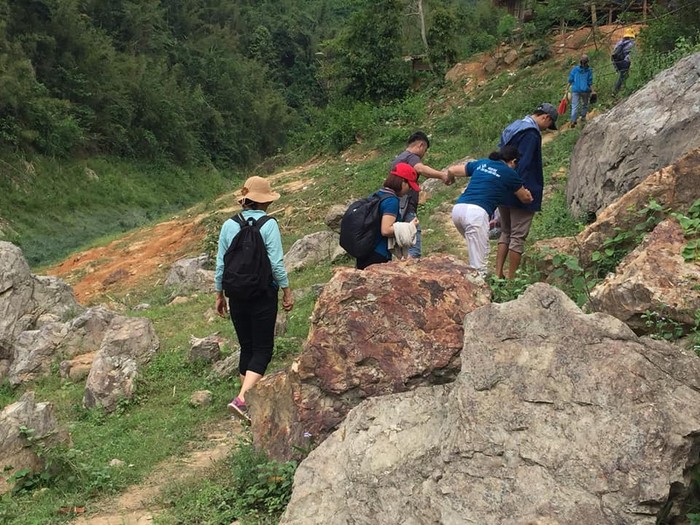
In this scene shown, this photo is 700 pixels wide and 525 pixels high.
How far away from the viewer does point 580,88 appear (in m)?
11.4

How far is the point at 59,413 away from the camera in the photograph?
18.8ft

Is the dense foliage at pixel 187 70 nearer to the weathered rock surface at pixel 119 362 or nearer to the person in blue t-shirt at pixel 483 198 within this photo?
the weathered rock surface at pixel 119 362

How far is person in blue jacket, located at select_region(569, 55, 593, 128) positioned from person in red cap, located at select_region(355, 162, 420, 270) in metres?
7.14

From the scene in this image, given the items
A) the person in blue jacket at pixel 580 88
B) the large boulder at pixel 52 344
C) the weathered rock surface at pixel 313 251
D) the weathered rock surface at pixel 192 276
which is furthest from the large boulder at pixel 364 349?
the person in blue jacket at pixel 580 88

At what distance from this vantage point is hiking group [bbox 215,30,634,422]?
4297 millimetres

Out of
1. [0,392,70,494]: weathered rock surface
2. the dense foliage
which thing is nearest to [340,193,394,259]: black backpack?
[0,392,70,494]: weathered rock surface

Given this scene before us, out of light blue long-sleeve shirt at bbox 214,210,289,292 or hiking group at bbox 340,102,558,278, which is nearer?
light blue long-sleeve shirt at bbox 214,210,289,292

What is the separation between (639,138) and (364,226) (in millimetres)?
3125

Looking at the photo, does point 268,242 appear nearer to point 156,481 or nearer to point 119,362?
point 156,481

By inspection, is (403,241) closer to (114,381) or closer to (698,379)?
(698,379)

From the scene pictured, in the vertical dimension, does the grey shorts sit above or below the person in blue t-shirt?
below

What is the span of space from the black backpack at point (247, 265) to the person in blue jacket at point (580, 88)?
8.11m

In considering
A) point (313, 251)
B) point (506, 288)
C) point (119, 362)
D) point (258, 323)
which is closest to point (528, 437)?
point (506, 288)

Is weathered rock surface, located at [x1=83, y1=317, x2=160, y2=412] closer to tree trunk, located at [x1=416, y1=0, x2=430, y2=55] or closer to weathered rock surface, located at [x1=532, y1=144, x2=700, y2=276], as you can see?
weathered rock surface, located at [x1=532, y1=144, x2=700, y2=276]
